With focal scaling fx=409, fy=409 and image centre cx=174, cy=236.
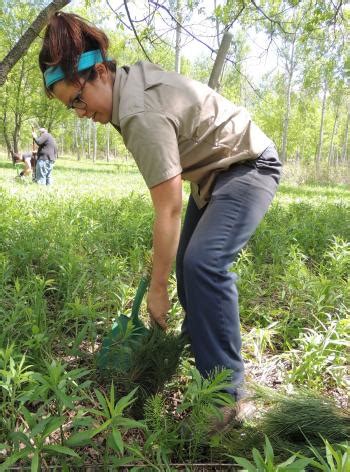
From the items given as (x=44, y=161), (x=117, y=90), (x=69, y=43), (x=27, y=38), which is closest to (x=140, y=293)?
(x=117, y=90)

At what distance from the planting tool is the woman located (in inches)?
7.1

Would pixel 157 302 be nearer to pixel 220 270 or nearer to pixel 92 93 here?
pixel 220 270

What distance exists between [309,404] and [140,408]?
2.14 ft

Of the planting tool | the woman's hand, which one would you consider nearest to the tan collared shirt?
the woman's hand

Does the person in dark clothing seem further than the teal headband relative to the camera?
Yes

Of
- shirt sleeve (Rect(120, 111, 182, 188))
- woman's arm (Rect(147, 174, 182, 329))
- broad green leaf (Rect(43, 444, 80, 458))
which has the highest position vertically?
shirt sleeve (Rect(120, 111, 182, 188))

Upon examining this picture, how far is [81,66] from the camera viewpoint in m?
1.45

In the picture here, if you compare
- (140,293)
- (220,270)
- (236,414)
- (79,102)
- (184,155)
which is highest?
(79,102)

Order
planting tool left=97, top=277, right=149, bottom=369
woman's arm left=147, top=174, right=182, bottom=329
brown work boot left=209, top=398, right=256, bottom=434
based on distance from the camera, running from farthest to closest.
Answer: planting tool left=97, top=277, right=149, bottom=369 < brown work boot left=209, top=398, right=256, bottom=434 < woman's arm left=147, top=174, right=182, bottom=329

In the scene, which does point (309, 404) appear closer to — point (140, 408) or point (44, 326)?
point (140, 408)

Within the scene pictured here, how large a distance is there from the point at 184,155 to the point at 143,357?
85 cm

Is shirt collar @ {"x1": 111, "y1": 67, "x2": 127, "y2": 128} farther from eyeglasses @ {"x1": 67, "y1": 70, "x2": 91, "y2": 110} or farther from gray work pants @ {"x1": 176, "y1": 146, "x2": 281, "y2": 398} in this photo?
gray work pants @ {"x1": 176, "y1": 146, "x2": 281, "y2": 398}

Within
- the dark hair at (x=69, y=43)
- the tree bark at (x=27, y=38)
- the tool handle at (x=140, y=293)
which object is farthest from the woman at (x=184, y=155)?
the tree bark at (x=27, y=38)

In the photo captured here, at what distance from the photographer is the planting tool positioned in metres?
1.79
